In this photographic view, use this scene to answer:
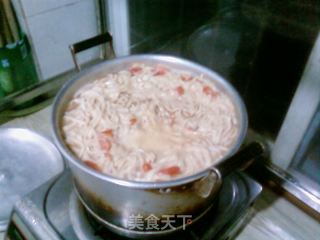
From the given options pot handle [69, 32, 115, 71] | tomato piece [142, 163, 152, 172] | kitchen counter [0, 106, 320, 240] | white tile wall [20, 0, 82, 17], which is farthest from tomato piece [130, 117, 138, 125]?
white tile wall [20, 0, 82, 17]

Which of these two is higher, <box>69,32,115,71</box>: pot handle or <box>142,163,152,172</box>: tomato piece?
<box>69,32,115,71</box>: pot handle

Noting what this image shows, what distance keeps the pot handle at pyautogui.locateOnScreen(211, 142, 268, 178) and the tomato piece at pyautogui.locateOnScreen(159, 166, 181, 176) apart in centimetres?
14

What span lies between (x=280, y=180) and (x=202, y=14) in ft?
2.47

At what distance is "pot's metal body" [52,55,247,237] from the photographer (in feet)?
2.18

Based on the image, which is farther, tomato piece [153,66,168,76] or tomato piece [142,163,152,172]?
tomato piece [153,66,168,76]

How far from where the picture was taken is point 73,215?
944 mm

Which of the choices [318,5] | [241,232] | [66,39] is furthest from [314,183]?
[66,39]

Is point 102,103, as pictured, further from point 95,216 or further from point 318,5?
point 318,5

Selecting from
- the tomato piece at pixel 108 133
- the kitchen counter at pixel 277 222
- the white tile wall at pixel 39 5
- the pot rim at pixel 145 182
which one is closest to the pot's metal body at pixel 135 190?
the pot rim at pixel 145 182

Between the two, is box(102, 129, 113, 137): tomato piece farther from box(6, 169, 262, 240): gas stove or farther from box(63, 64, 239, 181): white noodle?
box(6, 169, 262, 240): gas stove

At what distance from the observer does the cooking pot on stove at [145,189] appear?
0.66 meters

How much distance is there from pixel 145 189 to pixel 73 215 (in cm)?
39

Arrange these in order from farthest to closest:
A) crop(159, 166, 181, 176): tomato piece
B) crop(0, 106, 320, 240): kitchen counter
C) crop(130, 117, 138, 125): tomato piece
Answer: crop(0, 106, 320, 240): kitchen counter, crop(130, 117, 138, 125): tomato piece, crop(159, 166, 181, 176): tomato piece

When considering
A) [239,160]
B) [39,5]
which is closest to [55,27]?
[39,5]
